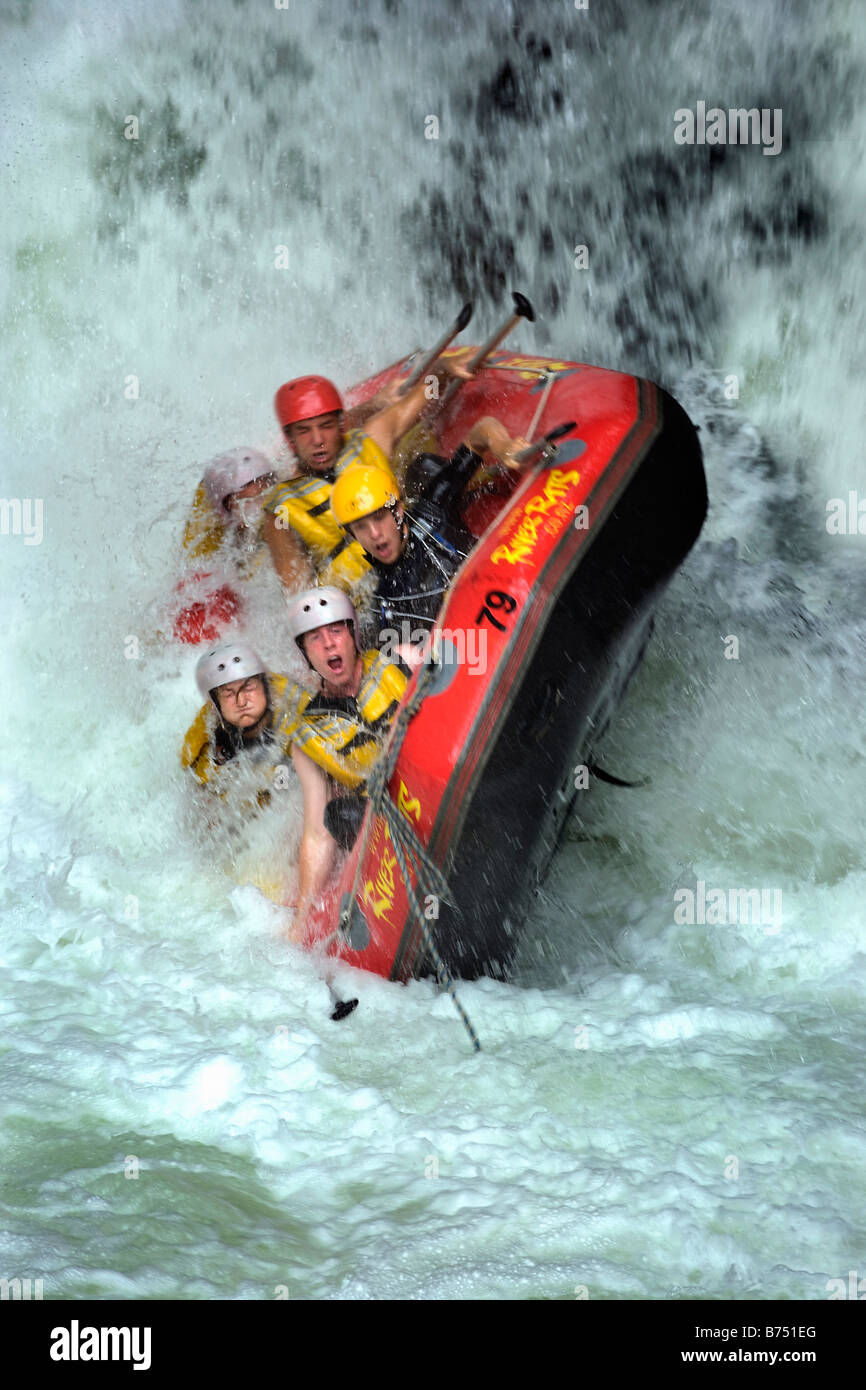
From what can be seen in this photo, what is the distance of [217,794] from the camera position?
3531 mm

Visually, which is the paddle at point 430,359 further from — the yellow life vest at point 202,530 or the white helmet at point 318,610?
the white helmet at point 318,610

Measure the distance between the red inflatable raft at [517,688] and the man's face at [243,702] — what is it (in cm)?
46

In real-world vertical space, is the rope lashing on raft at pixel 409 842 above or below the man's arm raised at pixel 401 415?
below

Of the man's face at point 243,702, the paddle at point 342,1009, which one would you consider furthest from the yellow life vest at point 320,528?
the paddle at point 342,1009

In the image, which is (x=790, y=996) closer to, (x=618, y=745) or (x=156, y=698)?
(x=618, y=745)

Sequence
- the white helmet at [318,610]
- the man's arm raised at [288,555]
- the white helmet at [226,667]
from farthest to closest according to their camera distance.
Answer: the man's arm raised at [288,555] < the white helmet at [226,667] < the white helmet at [318,610]

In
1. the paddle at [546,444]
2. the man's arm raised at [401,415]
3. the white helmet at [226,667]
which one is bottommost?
the white helmet at [226,667]

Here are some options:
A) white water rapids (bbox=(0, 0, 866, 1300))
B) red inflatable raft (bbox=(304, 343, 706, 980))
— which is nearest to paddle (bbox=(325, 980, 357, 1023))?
white water rapids (bbox=(0, 0, 866, 1300))

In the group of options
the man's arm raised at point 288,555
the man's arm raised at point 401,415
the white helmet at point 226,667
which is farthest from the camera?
the man's arm raised at point 401,415

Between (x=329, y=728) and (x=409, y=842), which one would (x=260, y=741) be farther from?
(x=409, y=842)

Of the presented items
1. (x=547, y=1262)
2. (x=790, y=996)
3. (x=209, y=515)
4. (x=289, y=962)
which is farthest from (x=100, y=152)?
(x=547, y=1262)

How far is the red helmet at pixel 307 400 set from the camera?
367 centimetres

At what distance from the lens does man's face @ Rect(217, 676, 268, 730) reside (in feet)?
Answer: 11.0

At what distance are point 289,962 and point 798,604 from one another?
9.35 feet
